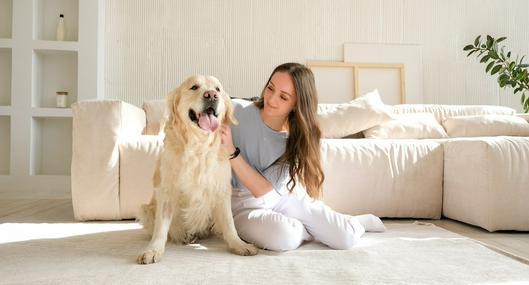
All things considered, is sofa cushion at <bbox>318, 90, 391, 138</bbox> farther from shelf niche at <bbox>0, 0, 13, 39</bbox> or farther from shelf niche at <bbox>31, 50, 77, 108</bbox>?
shelf niche at <bbox>0, 0, 13, 39</bbox>

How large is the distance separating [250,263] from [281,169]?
459 millimetres

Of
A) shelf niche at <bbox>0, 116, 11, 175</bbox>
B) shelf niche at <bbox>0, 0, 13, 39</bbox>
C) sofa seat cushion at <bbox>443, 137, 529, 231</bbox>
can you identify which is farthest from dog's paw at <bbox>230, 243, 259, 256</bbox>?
shelf niche at <bbox>0, 0, 13, 39</bbox>

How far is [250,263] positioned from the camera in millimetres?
1355

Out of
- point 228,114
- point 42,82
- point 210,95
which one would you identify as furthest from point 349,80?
point 42,82

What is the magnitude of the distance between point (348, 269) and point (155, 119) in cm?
201

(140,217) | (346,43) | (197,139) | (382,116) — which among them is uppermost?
A: (346,43)

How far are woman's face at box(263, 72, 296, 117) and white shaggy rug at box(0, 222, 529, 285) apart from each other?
1.92 feet

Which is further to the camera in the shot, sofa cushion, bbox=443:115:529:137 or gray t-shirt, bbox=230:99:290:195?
→ sofa cushion, bbox=443:115:529:137

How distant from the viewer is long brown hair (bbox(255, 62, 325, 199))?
64.7 inches

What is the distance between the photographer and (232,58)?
3.82 meters

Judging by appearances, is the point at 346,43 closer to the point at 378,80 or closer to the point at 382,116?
the point at 378,80

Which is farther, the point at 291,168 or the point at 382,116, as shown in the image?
the point at 382,116

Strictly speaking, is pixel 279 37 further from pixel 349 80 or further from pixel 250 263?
pixel 250 263

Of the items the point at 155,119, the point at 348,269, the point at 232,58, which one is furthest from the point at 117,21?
the point at 348,269
